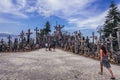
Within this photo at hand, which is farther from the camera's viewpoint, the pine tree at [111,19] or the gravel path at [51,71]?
the pine tree at [111,19]

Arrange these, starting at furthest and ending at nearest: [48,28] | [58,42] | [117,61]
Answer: [48,28] → [58,42] → [117,61]

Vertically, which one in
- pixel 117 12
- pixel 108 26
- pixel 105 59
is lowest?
pixel 105 59

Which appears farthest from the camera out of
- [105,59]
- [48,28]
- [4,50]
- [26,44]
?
[48,28]

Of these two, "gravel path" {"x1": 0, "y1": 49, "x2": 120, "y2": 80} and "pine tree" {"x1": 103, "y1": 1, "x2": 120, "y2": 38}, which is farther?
"pine tree" {"x1": 103, "y1": 1, "x2": 120, "y2": 38}

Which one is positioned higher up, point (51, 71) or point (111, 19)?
point (111, 19)

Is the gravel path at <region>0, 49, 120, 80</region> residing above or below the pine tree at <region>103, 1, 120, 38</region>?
below

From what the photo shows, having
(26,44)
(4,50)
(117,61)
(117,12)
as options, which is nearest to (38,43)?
(26,44)

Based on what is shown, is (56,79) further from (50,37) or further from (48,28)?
(48,28)

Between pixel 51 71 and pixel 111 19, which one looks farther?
pixel 111 19

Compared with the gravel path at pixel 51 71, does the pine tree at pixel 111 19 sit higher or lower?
higher

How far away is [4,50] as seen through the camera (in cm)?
3944

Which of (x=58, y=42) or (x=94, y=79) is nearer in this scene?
(x=94, y=79)

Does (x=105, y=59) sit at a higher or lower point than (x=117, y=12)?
lower

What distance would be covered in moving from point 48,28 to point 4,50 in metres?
41.4
